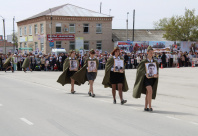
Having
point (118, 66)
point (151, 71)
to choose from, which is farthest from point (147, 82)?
point (118, 66)

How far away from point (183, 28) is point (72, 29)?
2350cm

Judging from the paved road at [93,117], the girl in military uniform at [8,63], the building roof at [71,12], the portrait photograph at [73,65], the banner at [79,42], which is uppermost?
the building roof at [71,12]

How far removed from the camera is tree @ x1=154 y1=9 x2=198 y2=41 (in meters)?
67.8

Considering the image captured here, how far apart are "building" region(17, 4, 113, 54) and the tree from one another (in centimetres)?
1553

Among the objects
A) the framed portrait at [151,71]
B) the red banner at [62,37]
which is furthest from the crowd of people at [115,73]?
the red banner at [62,37]

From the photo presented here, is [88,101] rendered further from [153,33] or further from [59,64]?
[153,33]

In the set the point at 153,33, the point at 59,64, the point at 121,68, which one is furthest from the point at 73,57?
the point at 153,33

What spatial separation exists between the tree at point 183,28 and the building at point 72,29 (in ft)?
51.0

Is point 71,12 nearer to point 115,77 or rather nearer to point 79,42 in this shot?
point 79,42

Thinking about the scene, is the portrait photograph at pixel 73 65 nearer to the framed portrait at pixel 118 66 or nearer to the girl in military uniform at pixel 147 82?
the framed portrait at pixel 118 66

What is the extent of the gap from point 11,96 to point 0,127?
591cm

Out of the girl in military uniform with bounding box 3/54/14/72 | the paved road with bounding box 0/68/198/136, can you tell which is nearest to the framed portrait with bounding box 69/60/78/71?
the paved road with bounding box 0/68/198/136

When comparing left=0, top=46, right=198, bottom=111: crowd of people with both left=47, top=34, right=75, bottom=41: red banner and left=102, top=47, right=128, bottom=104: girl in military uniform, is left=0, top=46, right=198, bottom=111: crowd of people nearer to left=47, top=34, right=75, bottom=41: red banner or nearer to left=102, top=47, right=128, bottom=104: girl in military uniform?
left=102, top=47, right=128, bottom=104: girl in military uniform

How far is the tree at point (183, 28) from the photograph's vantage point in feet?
222
